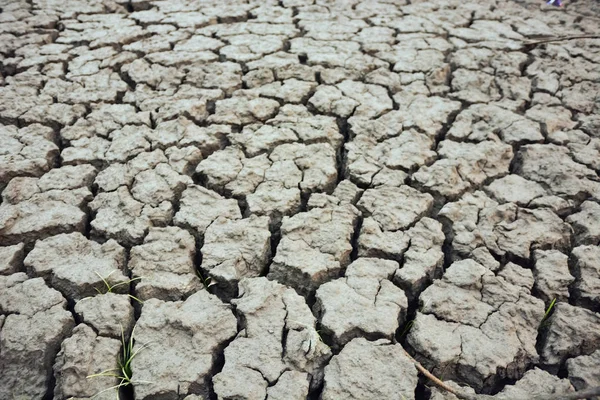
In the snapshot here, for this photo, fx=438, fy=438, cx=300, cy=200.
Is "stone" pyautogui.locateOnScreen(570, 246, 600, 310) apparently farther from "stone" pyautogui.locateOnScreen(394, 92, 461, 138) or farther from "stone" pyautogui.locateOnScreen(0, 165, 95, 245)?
"stone" pyautogui.locateOnScreen(0, 165, 95, 245)

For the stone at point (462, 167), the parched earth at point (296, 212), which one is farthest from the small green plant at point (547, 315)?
the stone at point (462, 167)

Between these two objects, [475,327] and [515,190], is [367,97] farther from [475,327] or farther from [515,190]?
[475,327]

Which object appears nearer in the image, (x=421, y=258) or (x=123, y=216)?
(x=421, y=258)

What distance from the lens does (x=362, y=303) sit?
142 cm

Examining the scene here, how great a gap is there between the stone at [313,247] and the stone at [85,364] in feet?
1.81

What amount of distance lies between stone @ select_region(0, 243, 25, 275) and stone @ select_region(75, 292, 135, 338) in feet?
0.99

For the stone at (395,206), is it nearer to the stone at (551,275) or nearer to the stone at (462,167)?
the stone at (462,167)

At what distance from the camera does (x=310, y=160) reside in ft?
6.32

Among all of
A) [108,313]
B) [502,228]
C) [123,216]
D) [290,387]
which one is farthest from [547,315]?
[123,216]

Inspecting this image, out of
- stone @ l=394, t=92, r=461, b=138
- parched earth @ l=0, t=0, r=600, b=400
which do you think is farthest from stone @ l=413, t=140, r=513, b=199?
stone @ l=394, t=92, r=461, b=138

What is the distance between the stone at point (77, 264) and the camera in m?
1.44

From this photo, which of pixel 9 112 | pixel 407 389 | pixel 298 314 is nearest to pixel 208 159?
pixel 298 314

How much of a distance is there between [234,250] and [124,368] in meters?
0.51

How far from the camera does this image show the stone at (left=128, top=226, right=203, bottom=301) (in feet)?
4.79
